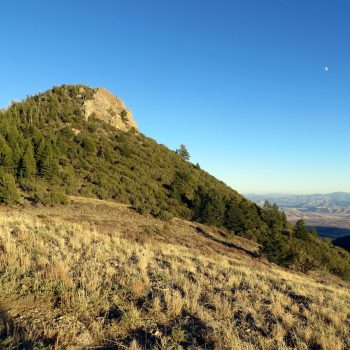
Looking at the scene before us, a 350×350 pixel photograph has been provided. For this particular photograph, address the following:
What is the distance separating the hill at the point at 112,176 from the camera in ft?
96.7

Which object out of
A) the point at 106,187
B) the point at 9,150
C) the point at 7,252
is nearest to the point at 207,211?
the point at 106,187

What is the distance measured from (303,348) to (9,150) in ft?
111

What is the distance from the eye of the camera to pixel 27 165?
105ft

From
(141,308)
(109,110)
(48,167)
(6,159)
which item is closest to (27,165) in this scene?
(6,159)

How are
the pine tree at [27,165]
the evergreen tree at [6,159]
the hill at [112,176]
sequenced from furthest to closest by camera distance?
the pine tree at [27,165] < the evergreen tree at [6,159] < the hill at [112,176]

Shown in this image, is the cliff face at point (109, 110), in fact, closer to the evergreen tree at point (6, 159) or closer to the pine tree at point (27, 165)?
the pine tree at point (27, 165)

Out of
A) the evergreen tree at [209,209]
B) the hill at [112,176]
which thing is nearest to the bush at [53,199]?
the hill at [112,176]

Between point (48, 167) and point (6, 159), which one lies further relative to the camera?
point (48, 167)

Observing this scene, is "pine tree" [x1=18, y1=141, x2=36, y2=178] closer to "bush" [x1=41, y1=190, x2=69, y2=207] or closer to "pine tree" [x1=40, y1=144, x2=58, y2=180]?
"pine tree" [x1=40, y1=144, x2=58, y2=180]

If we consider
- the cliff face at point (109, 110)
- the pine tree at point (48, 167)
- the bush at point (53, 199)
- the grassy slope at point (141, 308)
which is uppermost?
the cliff face at point (109, 110)

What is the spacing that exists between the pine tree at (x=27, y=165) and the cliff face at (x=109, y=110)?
95.3 feet

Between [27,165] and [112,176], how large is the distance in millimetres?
11617

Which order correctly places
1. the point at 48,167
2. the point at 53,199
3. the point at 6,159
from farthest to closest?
the point at 48,167 < the point at 6,159 < the point at 53,199

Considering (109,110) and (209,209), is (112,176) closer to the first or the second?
(209,209)
